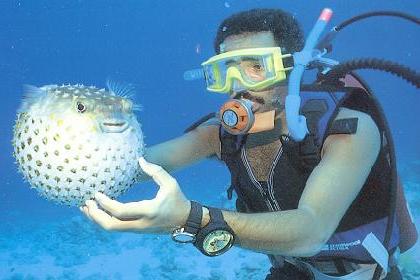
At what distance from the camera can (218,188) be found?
15.0 meters

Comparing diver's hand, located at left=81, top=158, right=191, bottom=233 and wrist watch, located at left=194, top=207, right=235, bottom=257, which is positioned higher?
diver's hand, located at left=81, top=158, right=191, bottom=233

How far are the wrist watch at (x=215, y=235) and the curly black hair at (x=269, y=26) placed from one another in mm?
1198

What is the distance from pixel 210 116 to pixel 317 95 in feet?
3.05

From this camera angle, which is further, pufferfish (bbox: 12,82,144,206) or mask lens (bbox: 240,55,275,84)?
mask lens (bbox: 240,55,275,84)

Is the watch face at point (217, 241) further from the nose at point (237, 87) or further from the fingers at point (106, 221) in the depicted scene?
the nose at point (237, 87)

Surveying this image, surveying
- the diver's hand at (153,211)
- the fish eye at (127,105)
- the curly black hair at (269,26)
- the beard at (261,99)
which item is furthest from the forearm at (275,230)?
the curly black hair at (269,26)

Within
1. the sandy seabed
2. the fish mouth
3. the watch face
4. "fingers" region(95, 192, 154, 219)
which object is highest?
the fish mouth

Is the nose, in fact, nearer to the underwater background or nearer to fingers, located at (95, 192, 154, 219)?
the underwater background

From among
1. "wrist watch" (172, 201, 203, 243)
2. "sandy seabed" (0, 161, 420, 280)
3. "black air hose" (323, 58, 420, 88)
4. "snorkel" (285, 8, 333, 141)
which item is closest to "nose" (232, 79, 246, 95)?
"snorkel" (285, 8, 333, 141)

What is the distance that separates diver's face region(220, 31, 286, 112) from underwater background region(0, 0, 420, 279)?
618mm

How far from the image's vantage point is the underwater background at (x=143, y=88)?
806 centimetres

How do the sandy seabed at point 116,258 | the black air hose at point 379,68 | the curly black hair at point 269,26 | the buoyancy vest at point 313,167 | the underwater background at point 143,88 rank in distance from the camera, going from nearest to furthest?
the black air hose at point 379,68 → the buoyancy vest at point 313,167 → the curly black hair at point 269,26 → the sandy seabed at point 116,258 → the underwater background at point 143,88

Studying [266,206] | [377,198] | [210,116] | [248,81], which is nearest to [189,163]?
[210,116]

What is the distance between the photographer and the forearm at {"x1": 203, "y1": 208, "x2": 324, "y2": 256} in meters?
1.97
